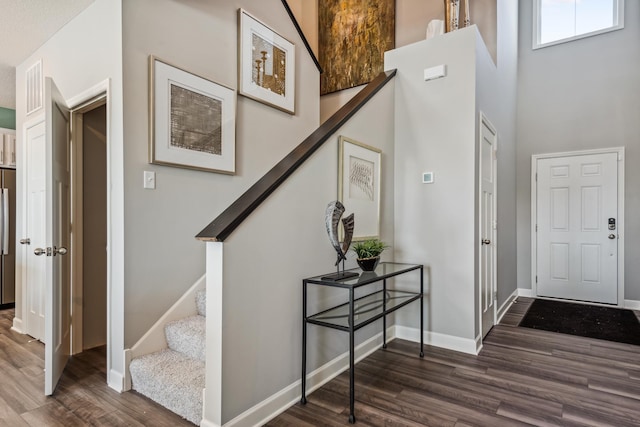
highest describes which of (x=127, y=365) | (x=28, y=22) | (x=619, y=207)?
(x=28, y=22)

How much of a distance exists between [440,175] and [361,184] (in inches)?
30.0

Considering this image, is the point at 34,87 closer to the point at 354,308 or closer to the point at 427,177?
the point at 354,308

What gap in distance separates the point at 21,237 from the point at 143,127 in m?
2.39

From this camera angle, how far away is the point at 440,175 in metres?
3.12

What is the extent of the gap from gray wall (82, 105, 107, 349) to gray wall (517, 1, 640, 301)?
17.1 ft

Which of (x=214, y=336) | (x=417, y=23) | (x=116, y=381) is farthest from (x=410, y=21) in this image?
(x=116, y=381)

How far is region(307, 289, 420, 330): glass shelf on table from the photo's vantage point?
2.12 m

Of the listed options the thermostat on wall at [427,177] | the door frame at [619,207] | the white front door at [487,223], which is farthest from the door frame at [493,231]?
the door frame at [619,207]

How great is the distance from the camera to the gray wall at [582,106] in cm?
457

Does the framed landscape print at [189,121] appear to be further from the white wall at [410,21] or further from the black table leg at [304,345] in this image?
the white wall at [410,21]

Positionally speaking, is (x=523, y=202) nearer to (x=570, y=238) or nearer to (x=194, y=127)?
(x=570, y=238)

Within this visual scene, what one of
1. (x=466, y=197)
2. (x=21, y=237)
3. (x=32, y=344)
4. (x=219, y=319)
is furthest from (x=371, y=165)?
(x=21, y=237)

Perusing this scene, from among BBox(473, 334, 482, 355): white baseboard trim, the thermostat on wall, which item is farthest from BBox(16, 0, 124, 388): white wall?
BBox(473, 334, 482, 355): white baseboard trim

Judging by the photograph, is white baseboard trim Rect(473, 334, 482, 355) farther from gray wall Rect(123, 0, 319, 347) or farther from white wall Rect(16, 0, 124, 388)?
white wall Rect(16, 0, 124, 388)
